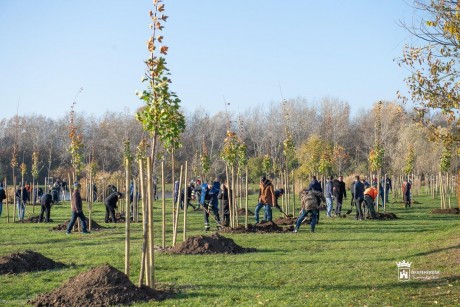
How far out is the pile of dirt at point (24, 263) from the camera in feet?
41.3

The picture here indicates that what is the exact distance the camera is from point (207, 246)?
15.2 m

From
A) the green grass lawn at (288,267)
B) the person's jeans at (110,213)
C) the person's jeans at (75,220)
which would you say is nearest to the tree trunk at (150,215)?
the green grass lawn at (288,267)

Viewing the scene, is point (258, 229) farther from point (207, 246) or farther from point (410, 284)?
point (410, 284)

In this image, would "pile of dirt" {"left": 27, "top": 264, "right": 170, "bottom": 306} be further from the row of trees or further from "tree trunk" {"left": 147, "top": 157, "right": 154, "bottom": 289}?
the row of trees

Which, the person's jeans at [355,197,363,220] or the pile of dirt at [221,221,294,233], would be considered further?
the person's jeans at [355,197,363,220]

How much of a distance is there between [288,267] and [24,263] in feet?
18.3

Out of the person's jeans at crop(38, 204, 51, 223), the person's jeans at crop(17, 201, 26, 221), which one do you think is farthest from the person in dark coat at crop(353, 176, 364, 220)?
the person's jeans at crop(17, 201, 26, 221)

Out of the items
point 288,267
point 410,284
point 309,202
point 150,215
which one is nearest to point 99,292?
point 150,215

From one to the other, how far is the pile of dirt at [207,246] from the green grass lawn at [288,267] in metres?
0.44

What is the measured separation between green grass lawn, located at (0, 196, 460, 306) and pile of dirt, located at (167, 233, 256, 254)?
443 millimetres

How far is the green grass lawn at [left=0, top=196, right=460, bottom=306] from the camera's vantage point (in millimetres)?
10062

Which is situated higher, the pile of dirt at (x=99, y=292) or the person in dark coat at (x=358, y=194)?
the person in dark coat at (x=358, y=194)

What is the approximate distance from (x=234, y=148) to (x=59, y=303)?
14.2 metres

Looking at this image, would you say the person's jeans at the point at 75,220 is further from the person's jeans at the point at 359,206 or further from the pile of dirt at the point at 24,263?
the person's jeans at the point at 359,206
